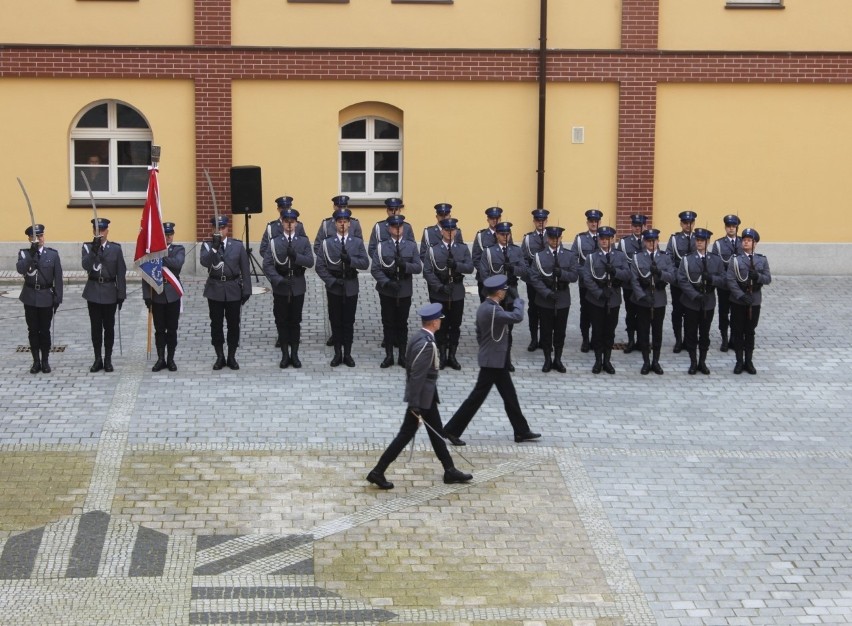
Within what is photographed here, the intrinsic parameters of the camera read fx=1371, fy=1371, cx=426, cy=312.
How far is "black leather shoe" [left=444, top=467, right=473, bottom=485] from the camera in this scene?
1223cm

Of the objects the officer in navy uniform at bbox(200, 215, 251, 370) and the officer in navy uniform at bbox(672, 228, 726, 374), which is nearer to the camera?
the officer in navy uniform at bbox(200, 215, 251, 370)

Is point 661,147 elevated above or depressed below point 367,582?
above

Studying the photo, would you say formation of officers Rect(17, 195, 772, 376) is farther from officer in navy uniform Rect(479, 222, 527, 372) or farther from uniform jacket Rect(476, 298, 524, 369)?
uniform jacket Rect(476, 298, 524, 369)

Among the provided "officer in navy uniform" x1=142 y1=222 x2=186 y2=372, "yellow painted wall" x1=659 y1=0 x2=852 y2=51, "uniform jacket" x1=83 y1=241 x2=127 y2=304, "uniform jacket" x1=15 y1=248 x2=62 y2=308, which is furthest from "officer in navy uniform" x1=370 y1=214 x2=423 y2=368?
"yellow painted wall" x1=659 y1=0 x2=852 y2=51

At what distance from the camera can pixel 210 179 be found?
2123 centimetres

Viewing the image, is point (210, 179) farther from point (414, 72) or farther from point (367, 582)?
point (367, 582)

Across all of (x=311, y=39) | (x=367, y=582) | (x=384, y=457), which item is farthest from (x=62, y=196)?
(x=367, y=582)

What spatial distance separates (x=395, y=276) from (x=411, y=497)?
4855 mm

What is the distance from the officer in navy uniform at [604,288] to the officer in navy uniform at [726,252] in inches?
48.5

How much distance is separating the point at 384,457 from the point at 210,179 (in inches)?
404

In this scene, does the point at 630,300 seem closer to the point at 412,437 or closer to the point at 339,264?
the point at 339,264

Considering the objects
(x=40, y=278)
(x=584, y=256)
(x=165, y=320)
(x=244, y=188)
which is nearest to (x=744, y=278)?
(x=584, y=256)

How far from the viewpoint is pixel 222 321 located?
629 inches

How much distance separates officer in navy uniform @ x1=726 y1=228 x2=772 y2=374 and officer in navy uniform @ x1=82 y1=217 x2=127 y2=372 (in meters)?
7.18
